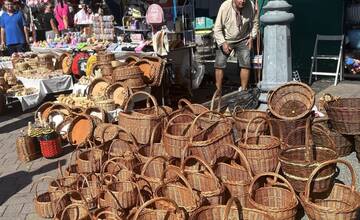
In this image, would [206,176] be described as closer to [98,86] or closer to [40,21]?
[98,86]

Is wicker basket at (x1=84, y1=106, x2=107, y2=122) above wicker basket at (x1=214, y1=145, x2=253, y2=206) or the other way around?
above

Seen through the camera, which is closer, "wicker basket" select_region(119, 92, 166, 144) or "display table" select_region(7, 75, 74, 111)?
"wicker basket" select_region(119, 92, 166, 144)

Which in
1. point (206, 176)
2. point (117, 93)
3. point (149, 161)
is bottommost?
point (206, 176)

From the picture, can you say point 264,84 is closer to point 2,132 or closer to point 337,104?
point 337,104

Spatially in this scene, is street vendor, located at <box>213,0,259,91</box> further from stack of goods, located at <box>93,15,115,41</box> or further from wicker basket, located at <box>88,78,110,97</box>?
stack of goods, located at <box>93,15,115,41</box>

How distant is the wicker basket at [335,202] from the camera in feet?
9.95

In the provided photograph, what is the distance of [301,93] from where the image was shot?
4770 millimetres

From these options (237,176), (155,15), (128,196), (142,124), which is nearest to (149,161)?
Answer: (128,196)

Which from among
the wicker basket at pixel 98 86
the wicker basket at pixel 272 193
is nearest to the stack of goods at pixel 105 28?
the wicker basket at pixel 98 86

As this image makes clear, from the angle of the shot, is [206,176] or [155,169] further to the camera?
[155,169]

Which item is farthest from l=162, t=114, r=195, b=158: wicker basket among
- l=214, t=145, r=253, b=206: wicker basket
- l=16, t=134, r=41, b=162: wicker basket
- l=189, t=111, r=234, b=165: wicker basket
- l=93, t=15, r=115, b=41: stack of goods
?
l=93, t=15, r=115, b=41: stack of goods

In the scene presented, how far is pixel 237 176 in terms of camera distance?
3.79 meters

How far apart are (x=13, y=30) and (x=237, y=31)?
562 centimetres

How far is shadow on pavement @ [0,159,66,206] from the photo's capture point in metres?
4.80
